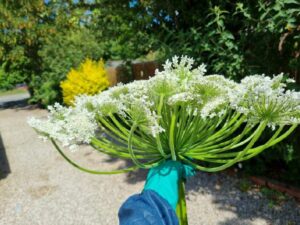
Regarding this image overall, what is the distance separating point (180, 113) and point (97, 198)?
15.1 ft

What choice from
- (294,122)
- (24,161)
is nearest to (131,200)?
(294,122)

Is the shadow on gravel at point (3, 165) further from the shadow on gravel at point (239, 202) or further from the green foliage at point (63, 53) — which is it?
the green foliage at point (63, 53)

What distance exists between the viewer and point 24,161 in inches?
308

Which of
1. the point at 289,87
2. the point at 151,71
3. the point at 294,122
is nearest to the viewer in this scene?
the point at 294,122

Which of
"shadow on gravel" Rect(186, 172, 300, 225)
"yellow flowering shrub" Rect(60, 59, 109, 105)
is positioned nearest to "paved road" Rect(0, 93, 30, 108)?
"yellow flowering shrub" Rect(60, 59, 109, 105)

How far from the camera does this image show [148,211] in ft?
3.05

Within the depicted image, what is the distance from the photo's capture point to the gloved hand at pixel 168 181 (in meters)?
1.02

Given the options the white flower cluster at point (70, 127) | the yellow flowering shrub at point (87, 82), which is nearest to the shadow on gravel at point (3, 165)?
the yellow flowering shrub at point (87, 82)

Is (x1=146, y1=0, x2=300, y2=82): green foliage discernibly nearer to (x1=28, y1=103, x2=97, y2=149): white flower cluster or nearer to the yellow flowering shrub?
(x1=28, y1=103, x2=97, y2=149): white flower cluster

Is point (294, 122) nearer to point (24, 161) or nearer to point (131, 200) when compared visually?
point (131, 200)

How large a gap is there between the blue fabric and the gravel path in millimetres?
3550

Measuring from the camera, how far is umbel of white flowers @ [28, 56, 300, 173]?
0.89 m

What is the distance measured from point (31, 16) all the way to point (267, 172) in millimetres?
15332

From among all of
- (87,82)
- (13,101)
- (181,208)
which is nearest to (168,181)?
(181,208)
